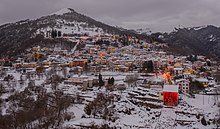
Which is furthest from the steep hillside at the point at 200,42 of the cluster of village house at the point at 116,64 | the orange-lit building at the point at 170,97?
the orange-lit building at the point at 170,97

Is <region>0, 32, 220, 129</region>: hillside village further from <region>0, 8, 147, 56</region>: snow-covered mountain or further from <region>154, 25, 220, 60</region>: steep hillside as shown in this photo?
<region>154, 25, 220, 60</region>: steep hillside

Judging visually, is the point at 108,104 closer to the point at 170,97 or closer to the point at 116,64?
the point at 170,97

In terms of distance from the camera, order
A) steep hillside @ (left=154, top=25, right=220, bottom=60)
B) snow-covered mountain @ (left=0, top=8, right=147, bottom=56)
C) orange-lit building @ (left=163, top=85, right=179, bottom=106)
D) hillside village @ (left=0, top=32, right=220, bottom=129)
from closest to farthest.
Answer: hillside village @ (left=0, top=32, right=220, bottom=129), orange-lit building @ (left=163, top=85, right=179, bottom=106), snow-covered mountain @ (left=0, top=8, right=147, bottom=56), steep hillside @ (left=154, top=25, right=220, bottom=60)

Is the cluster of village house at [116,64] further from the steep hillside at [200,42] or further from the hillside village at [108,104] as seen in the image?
the steep hillside at [200,42]

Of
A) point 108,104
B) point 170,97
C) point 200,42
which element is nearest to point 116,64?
point 170,97

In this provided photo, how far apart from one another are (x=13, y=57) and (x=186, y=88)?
49.3 m

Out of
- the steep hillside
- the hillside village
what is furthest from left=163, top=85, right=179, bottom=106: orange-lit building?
the steep hillside

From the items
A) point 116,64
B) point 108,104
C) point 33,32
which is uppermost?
point 33,32

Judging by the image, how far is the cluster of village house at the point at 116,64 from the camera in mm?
37219

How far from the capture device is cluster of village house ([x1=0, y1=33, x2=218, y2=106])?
37219 mm

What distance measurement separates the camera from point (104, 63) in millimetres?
58594

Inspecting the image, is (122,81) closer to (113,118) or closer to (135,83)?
(135,83)

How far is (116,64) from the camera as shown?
55.5 meters

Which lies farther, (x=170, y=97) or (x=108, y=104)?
(x=170, y=97)
